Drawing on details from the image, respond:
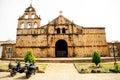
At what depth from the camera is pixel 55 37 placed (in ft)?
99.2

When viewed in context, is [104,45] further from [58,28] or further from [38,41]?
[38,41]

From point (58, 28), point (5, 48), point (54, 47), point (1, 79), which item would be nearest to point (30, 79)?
point (1, 79)

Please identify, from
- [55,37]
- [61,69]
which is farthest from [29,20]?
[61,69]

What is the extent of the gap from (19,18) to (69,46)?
1415cm

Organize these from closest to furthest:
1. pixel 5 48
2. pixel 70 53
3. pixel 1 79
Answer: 1. pixel 1 79
2. pixel 70 53
3. pixel 5 48

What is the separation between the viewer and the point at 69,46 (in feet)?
97.3

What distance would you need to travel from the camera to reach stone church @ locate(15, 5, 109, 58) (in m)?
29.5

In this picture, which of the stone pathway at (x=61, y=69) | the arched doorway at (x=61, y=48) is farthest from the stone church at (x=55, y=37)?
the stone pathway at (x=61, y=69)

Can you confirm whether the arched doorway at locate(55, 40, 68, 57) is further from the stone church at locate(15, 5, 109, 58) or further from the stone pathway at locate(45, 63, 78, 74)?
the stone pathway at locate(45, 63, 78, 74)

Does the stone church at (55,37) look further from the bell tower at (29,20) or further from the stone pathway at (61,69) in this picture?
the stone pathway at (61,69)

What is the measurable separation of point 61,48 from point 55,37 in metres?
4.08

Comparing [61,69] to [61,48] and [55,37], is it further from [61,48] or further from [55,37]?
[61,48]

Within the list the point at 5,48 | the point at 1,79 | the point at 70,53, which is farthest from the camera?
the point at 5,48

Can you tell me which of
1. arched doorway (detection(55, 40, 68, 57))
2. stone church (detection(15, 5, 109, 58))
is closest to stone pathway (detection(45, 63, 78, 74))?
stone church (detection(15, 5, 109, 58))
